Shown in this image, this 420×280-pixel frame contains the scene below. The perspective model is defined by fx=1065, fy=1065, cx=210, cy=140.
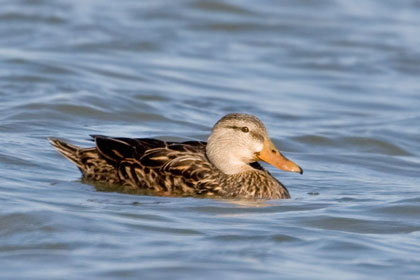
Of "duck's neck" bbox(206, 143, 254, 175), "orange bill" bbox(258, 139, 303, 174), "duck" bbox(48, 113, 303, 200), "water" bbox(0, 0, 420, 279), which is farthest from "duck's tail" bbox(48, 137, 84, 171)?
"orange bill" bbox(258, 139, 303, 174)

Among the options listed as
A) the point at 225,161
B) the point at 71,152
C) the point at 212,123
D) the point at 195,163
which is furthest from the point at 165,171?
the point at 212,123

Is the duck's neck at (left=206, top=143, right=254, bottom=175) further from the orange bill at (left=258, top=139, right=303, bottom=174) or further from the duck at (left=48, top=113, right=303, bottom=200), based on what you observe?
the orange bill at (left=258, top=139, right=303, bottom=174)

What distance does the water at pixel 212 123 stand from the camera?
823 centimetres

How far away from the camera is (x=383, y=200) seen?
35.4 ft

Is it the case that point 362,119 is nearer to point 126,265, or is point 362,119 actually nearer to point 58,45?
point 58,45

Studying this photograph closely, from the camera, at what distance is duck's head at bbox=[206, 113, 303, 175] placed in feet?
35.0

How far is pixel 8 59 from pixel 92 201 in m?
9.11

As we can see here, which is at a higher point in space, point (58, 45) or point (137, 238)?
point (58, 45)

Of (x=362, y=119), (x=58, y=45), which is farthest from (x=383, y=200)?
(x=58, y=45)

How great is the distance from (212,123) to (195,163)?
4621 millimetres

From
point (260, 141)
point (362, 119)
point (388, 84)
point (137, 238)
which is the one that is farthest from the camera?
point (388, 84)

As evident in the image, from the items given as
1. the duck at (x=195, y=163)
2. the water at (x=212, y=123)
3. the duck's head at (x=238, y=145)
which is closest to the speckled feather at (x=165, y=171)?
the duck at (x=195, y=163)

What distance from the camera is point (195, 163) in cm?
1053

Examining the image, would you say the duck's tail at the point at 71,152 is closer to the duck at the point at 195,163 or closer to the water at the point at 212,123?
the duck at the point at 195,163
